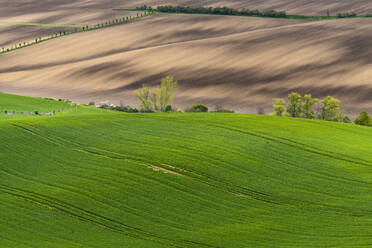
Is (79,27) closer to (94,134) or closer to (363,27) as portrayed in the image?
(363,27)

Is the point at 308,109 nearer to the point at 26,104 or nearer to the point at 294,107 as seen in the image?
the point at 294,107

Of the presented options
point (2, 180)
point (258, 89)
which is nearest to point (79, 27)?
point (258, 89)

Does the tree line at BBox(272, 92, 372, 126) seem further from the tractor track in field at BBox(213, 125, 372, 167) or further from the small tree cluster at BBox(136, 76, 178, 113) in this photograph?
the tractor track in field at BBox(213, 125, 372, 167)

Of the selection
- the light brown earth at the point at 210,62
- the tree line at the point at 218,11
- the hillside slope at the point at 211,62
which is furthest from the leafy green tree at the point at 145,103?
the tree line at the point at 218,11

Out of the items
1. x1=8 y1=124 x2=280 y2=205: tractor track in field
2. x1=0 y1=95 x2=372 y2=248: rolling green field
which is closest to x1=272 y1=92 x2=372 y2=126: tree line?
x1=0 y1=95 x2=372 y2=248: rolling green field

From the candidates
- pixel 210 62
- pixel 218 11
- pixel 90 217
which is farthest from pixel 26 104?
pixel 218 11

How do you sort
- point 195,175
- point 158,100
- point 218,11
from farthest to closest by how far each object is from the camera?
point 218,11 < point 158,100 < point 195,175
